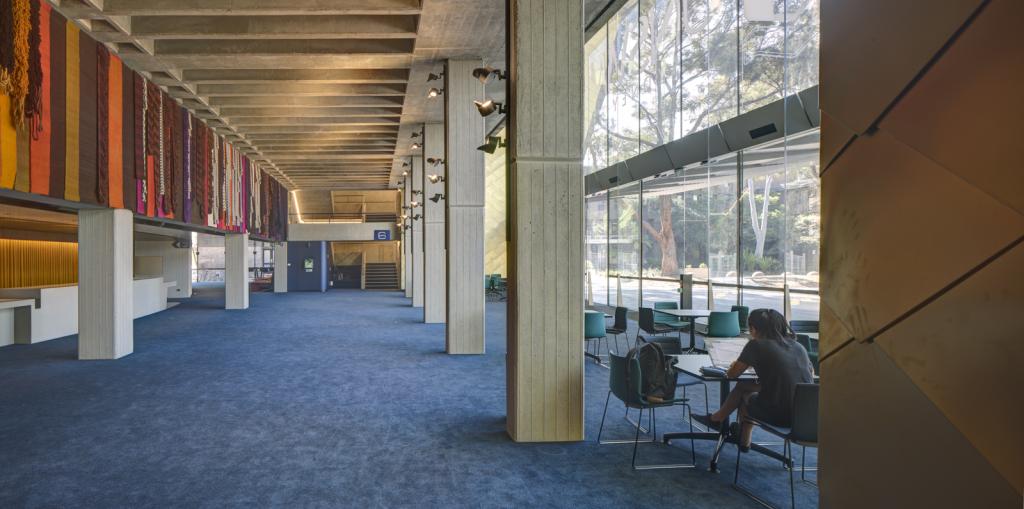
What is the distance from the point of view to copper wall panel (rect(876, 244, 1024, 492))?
0.68 m

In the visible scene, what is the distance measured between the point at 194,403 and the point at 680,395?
5342mm

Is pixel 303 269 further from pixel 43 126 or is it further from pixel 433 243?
pixel 43 126

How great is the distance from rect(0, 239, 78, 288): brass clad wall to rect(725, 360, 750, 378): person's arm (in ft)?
51.7

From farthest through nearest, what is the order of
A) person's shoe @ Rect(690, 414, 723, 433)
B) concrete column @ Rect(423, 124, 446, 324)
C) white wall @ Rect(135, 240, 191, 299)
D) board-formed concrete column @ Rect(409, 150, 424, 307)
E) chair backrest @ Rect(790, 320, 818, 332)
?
white wall @ Rect(135, 240, 191, 299) → board-formed concrete column @ Rect(409, 150, 424, 307) → concrete column @ Rect(423, 124, 446, 324) → chair backrest @ Rect(790, 320, 818, 332) → person's shoe @ Rect(690, 414, 723, 433)

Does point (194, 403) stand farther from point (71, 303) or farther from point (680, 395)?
point (71, 303)

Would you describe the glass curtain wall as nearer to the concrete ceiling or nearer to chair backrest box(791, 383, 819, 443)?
the concrete ceiling

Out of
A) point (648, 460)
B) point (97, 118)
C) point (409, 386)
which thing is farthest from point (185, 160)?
point (648, 460)

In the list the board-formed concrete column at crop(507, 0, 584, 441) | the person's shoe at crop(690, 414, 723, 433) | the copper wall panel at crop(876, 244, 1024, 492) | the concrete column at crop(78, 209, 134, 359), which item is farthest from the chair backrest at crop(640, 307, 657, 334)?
the concrete column at crop(78, 209, 134, 359)

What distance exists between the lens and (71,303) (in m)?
11.2

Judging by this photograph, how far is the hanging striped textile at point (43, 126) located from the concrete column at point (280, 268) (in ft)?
58.0

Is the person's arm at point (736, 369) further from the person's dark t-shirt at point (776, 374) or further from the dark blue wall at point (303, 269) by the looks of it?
the dark blue wall at point (303, 269)

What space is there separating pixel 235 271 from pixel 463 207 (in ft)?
34.3

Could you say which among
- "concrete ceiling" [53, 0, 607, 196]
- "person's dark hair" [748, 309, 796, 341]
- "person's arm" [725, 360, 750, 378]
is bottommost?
"person's arm" [725, 360, 750, 378]

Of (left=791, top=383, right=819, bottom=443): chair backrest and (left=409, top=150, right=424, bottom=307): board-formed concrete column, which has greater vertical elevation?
(left=409, top=150, right=424, bottom=307): board-formed concrete column
